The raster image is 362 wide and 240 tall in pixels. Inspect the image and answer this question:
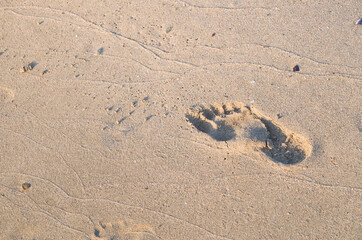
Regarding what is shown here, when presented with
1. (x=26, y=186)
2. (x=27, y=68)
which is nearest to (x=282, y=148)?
(x=26, y=186)

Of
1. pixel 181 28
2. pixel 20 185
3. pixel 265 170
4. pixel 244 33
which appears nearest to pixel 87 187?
pixel 20 185

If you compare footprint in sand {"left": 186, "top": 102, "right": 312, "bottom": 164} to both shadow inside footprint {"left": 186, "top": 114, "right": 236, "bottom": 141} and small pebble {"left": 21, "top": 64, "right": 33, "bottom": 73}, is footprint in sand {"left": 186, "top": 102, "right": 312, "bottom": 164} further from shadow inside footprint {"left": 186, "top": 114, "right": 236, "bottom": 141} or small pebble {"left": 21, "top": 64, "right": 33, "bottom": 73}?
small pebble {"left": 21, "top": 64, "right": 33, "bottom": 73}

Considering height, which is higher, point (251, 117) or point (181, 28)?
point (181, 28)

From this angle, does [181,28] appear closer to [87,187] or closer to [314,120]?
[314,120]

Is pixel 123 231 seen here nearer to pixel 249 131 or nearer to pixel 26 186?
pixel 26 186

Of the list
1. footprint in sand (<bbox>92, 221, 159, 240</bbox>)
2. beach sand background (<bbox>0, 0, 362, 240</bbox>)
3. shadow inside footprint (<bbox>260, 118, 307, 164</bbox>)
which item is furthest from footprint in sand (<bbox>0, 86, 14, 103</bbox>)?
shadow inside footprint (<bbox>260, 118, 307, 164</bbox>)

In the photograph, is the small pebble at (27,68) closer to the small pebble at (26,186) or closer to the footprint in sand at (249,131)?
the small pebble at (26,186)
